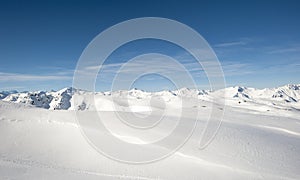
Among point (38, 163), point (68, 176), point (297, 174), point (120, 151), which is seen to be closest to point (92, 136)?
point (120, 151)

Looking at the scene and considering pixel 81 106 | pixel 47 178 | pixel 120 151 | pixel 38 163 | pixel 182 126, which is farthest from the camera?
pixel 81 106

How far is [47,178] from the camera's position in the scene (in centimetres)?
1357

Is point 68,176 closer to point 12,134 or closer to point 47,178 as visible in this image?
point 47,178

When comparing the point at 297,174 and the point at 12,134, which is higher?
the point at 12,134

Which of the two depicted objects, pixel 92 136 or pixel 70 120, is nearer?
pixel 92 136

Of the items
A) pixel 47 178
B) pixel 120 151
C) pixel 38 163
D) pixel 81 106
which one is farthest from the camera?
pixel 81 106

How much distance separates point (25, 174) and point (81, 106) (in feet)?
188

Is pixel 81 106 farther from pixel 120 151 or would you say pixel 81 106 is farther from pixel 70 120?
pixel 120 151

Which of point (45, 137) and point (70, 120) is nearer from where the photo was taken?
point (45, 137)

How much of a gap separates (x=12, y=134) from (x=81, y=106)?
162ft

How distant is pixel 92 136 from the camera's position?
21.8 metres

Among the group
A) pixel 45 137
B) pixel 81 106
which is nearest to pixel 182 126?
pixel 45 137

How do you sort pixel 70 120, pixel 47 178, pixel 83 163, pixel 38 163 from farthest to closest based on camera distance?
pixel 70 120
pixel 83 163
pixel 38 163
pixel 47 178

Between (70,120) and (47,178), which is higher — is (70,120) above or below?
above
